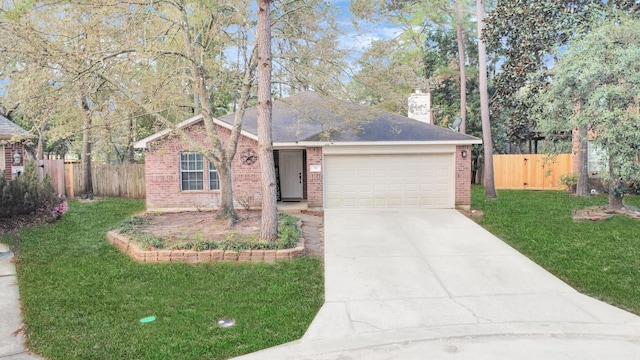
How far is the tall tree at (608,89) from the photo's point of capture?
10.8 metres

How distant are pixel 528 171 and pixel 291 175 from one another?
12438 mm

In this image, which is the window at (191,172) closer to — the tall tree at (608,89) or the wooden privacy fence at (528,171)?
the tall tree at (608,89)

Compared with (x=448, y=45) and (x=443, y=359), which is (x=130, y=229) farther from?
(x=448, y=45)

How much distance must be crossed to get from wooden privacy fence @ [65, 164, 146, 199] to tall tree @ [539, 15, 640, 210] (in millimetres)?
15970

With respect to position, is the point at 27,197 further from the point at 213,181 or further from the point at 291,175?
the point at 291,175

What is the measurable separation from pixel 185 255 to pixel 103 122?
456cm

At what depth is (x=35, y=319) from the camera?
17.7ft

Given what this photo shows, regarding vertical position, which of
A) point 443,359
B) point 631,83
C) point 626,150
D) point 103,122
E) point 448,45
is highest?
point 448,45

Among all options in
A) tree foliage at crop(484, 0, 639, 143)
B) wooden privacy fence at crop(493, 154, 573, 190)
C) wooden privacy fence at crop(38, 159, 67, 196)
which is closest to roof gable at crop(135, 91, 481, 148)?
tree foliage at crop(484, 0, 639, 143)

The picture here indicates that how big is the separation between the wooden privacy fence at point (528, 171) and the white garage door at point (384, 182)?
9652mm

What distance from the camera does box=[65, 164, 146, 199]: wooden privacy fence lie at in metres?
19.1

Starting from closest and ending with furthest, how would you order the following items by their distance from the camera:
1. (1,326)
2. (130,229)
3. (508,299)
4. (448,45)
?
(1,326) → (508,299) → (130,229) → (448,45)

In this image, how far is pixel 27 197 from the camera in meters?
12.0

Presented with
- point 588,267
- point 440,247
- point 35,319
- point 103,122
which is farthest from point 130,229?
point 588,267
